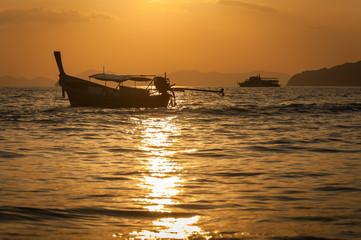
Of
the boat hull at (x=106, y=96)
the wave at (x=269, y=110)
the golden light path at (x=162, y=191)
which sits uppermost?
the boat hull at (x=106, y=96)

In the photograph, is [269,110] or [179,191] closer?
[179,191]

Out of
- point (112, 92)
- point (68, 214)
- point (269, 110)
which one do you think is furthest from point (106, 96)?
point (68, 214)

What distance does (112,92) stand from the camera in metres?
53.2

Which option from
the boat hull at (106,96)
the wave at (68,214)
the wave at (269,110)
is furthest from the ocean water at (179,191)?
the boat hull at (106,96)

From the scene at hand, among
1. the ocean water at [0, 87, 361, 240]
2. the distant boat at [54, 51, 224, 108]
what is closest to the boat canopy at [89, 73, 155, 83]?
the distant boat at [54, 51, 224, 108]

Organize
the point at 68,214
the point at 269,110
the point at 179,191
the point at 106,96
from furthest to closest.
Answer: the point at 269,110
the point at 106,96
the point at 179,191
the point at 68,214

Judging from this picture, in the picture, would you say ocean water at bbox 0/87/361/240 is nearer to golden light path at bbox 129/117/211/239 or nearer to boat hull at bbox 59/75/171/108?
golden light path at bbox 129/117/211/239

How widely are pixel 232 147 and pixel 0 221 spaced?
13.0 m

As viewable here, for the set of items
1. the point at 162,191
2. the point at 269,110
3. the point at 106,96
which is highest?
the point at 106,96

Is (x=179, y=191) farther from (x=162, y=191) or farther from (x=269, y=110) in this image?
(x=269, y=110)

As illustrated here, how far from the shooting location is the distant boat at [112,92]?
2066 inches

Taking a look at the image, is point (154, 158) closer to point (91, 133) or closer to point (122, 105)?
point (91, 133)

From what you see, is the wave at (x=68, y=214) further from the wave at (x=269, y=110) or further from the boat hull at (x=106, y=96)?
the boat hull at (x=106, y=96)

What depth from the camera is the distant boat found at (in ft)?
172
